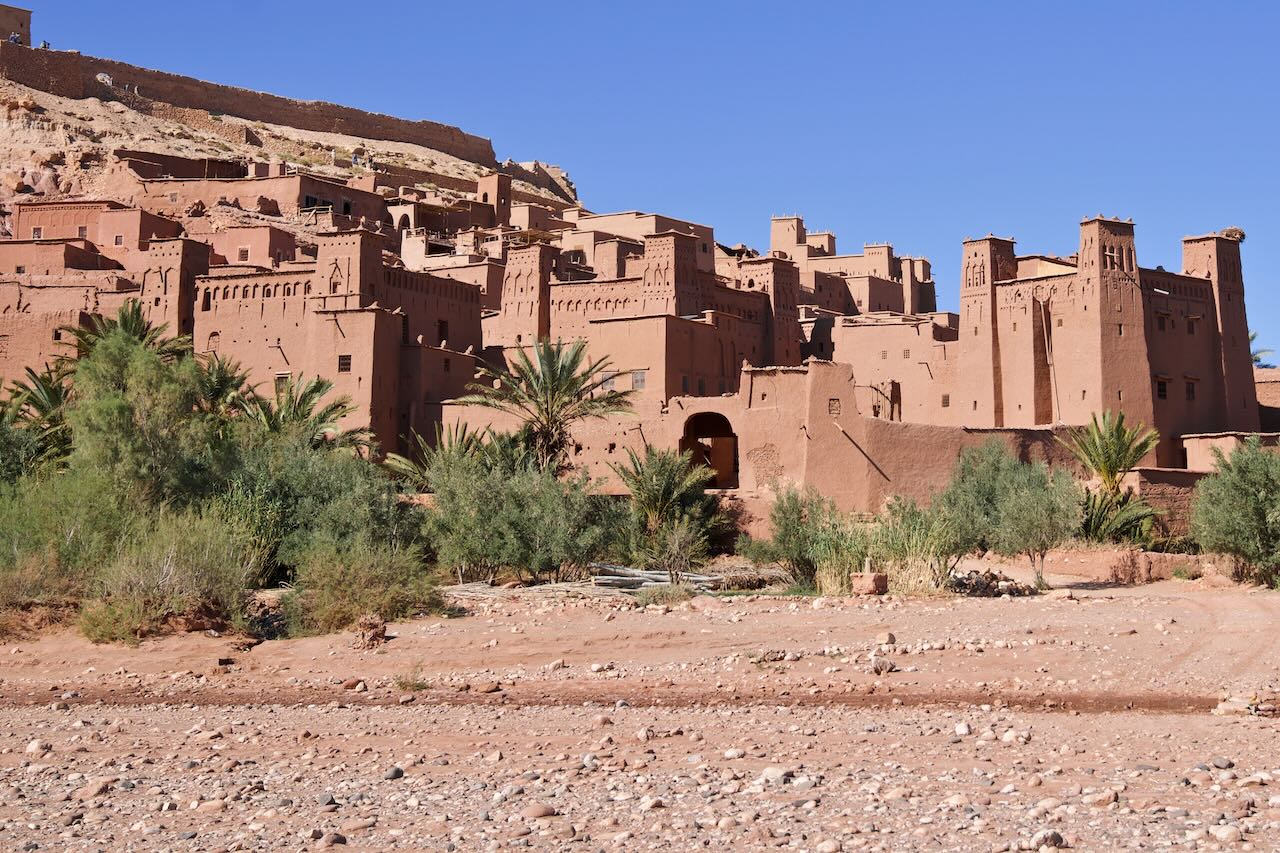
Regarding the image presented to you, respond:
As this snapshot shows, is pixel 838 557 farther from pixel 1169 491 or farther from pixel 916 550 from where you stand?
Answer: pixel 1169 491

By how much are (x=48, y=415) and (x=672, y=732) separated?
17.9 meters

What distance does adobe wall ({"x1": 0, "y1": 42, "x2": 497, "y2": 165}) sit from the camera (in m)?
59.8

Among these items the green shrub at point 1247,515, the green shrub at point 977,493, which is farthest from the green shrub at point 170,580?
the green shrub at point 1247,515

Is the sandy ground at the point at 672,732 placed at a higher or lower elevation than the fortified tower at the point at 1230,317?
lower

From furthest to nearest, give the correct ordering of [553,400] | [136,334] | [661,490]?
[136,334] → [553,400] → [661,490]

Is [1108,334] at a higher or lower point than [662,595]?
higher

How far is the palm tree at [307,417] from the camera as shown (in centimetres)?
2591

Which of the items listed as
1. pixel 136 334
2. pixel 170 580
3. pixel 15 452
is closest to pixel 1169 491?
pixel 170 580

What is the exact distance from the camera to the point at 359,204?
4931cm

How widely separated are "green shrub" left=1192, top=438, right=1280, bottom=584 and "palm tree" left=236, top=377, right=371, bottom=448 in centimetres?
1429

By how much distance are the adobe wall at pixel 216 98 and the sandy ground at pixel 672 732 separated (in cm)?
4987

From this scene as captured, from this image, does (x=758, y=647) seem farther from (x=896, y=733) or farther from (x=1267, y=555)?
(x=1267, y=555)

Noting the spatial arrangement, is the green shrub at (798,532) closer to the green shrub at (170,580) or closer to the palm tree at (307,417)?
the green shrub at (170,580)

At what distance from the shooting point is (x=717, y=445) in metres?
30.8
